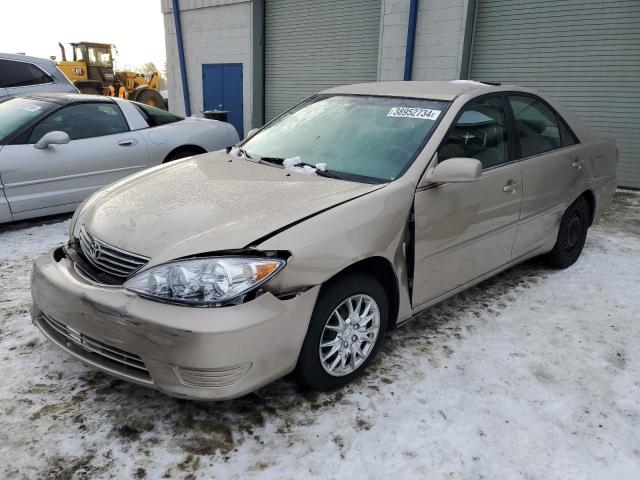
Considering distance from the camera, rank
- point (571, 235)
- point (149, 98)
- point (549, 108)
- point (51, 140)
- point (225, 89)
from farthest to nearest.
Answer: point (149, 98) < point (225, 89) < point (51, 140) < point (571, 235) < point (549, 108)

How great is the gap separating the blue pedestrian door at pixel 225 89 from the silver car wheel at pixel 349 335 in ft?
35.3

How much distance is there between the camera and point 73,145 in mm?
5105

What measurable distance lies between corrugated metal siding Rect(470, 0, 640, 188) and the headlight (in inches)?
290

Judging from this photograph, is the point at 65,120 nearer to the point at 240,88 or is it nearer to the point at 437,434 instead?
the point at 437,434

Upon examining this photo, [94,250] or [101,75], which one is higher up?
[101,75]

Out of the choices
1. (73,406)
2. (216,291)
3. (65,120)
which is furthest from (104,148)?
(216,291)

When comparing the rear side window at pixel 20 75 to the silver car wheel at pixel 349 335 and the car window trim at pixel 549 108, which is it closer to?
the car window trim at pixel 549 108

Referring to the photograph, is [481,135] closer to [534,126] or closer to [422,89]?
[422,89]

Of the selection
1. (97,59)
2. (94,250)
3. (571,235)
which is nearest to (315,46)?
(571,235)

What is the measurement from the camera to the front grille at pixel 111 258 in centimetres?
220

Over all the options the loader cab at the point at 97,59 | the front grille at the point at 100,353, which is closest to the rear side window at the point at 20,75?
the front grille at the point at 100,353

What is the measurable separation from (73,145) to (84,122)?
1.17ft

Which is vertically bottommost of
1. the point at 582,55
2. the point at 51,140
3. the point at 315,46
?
the point at 51,140

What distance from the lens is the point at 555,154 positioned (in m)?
3.77
